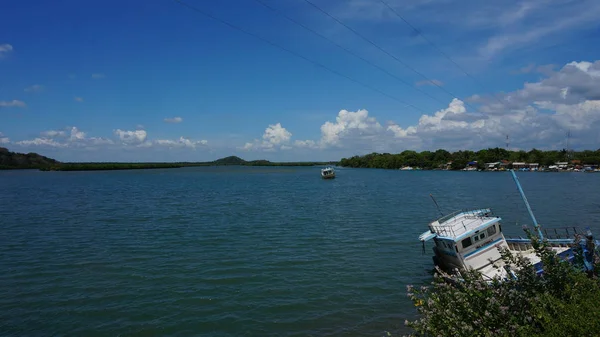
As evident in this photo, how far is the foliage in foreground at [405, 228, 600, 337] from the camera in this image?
1016 cm

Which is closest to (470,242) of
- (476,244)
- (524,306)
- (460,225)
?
(476,244)

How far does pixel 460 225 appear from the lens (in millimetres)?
28312

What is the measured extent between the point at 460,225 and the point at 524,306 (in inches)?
680

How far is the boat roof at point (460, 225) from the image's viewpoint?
86.1 ft

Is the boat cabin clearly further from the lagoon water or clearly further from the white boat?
the lagoon water

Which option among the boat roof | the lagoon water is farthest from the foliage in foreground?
the boat roof

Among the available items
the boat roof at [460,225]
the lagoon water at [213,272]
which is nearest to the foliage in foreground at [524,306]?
the lagoon water at [213,272]

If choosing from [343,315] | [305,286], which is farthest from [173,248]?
[343,315]

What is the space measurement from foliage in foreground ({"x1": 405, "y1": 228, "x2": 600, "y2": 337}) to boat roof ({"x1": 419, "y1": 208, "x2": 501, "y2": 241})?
12522 mm

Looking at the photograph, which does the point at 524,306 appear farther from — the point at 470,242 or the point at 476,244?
the point at 476,244

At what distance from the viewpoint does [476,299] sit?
475 inches

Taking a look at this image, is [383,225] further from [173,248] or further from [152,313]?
[152,313]

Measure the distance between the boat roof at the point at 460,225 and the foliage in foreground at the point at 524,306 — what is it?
12522 millimetres

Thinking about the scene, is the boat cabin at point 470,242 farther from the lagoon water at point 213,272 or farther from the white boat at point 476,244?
the lagoon water at point 213,272
